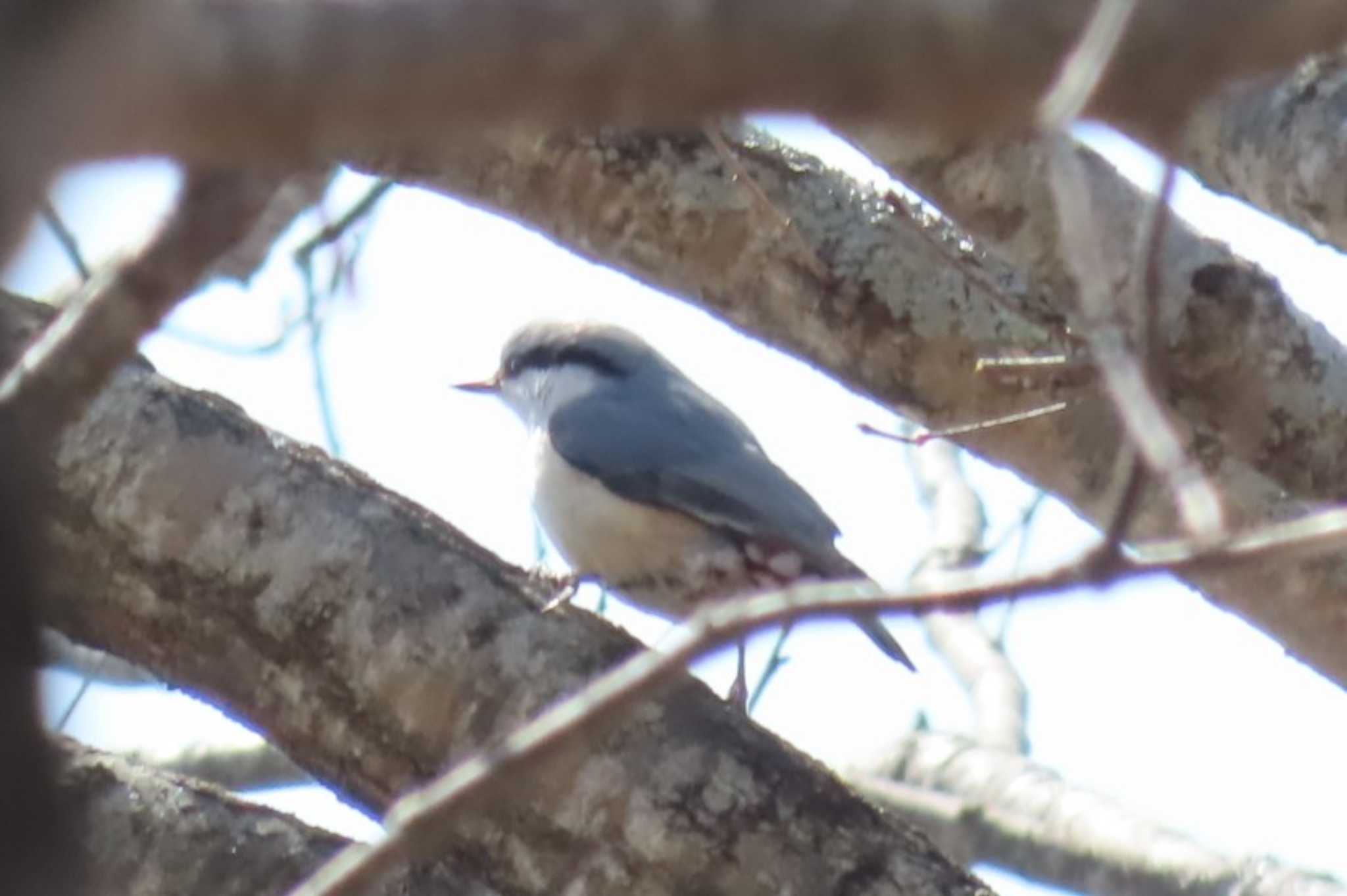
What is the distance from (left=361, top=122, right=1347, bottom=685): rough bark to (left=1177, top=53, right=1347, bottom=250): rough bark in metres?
0.11

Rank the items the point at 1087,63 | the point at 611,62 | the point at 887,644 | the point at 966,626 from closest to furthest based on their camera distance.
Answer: the point at 611,62
the point at 1087,63
the point at 887,644
the point at 966,626

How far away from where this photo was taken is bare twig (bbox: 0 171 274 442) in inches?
32.2

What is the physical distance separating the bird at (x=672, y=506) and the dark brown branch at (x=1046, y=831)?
17.8 inches

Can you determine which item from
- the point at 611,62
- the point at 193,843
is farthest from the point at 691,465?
the point at 611,62

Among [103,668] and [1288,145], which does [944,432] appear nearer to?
[1288,145]

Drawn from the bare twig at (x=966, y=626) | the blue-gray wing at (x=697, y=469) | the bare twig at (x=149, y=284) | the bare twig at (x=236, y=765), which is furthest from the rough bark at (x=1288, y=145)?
the bare twig at (x=236, y=765)

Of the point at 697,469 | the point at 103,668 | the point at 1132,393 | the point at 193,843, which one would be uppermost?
the point at 697,469

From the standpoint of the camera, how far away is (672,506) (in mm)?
3578

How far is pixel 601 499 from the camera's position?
360 cm

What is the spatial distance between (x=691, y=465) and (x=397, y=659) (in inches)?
61.8

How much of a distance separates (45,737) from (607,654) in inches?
65.1

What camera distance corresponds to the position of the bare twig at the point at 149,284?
817 millimetres

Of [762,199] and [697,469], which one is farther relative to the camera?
[697,469]

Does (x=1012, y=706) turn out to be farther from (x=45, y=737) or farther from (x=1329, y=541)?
(x=45, y=737)
